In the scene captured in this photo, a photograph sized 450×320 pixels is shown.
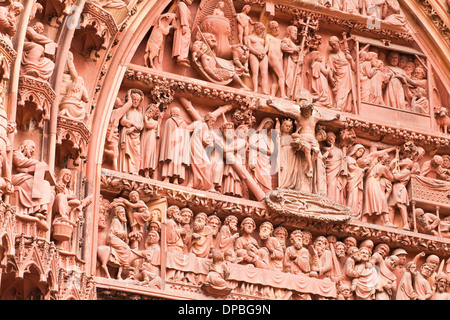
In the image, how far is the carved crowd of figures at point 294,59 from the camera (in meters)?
18.0

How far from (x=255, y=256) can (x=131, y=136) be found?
83.9 inches

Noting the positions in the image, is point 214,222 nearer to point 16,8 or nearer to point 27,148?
point 27,148

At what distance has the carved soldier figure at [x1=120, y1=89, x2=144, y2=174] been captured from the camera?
55.2 ft

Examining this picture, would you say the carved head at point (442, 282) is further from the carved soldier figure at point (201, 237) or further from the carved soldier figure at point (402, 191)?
the carved soldier figure at point (201, 237)

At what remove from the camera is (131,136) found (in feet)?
55.8

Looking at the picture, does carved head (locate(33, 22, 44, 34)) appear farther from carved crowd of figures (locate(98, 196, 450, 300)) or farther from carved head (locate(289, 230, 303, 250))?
carved head (locate(289, 230, 303, 250))

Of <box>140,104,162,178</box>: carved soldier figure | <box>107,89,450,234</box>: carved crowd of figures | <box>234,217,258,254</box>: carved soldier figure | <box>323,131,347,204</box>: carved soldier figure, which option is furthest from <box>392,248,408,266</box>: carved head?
<box>140,104,162,178</box>: carved soldier figure

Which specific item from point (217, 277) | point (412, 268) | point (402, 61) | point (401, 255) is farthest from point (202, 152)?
point (402, 61)

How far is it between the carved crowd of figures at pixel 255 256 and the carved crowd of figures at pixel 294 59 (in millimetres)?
2078

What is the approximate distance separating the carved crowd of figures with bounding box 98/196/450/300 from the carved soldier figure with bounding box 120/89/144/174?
1.65 ft

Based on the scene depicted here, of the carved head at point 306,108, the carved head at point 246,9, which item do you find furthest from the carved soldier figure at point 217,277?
the carved head at point 246,9

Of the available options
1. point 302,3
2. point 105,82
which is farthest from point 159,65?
point 302,3

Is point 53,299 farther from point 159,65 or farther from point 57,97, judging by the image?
point 159,65

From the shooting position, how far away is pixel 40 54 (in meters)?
15.3
